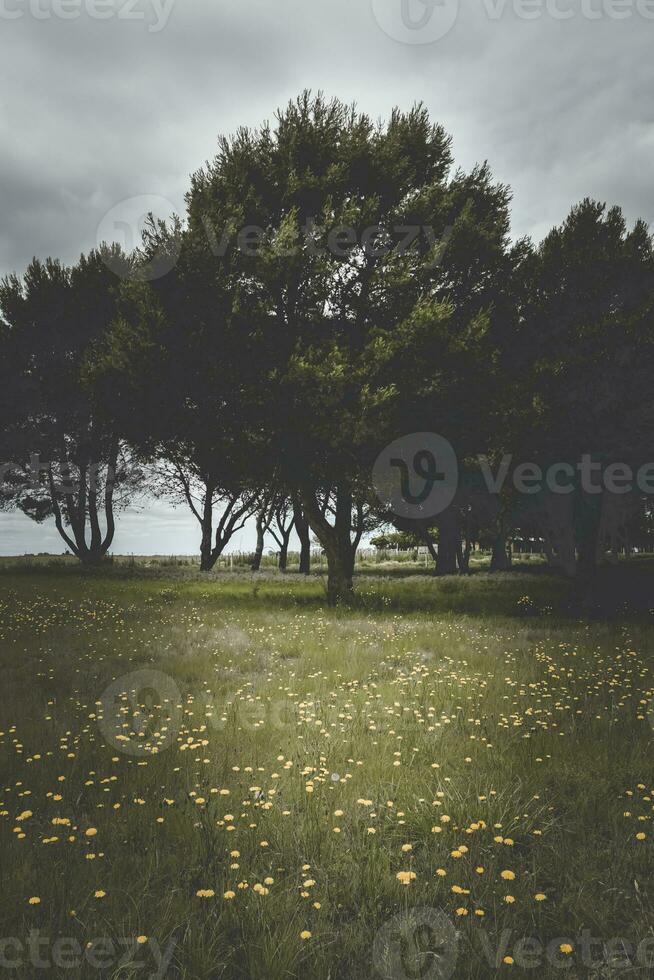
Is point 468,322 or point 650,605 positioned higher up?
point 468,322

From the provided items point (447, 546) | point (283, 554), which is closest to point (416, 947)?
point (447, 546)

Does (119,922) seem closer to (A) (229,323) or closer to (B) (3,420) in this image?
(A) (229,323)

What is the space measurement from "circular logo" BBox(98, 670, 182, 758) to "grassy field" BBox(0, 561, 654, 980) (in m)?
0.05

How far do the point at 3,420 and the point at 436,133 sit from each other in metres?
28.3

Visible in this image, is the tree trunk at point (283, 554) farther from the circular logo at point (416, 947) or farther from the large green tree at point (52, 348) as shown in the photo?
the circular logo at point (416, 947)

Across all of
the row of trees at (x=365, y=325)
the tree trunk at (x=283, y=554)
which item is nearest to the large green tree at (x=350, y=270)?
the row of trees at (x=365, y=325)

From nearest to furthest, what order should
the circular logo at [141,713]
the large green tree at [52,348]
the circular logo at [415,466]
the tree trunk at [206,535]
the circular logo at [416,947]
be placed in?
1. the circular logo at [416,947]
2. the circular logo at [141,713]
3. the circular logo at [415,466]
4. the large green tree at [52,348]
5. the tree trunk at [206,535]

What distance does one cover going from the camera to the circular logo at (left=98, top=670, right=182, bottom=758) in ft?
19.9

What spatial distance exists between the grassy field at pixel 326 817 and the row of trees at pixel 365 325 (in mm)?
10249

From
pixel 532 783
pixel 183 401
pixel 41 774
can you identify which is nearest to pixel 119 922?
pixel 41 774

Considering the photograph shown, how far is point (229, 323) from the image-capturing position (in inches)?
748

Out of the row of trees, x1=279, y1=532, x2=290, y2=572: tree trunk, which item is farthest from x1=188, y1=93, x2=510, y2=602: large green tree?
x1=279, y1=532, x2=290, y2=572: tree trunk

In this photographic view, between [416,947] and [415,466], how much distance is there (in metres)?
17.2

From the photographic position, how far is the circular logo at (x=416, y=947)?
297cm
